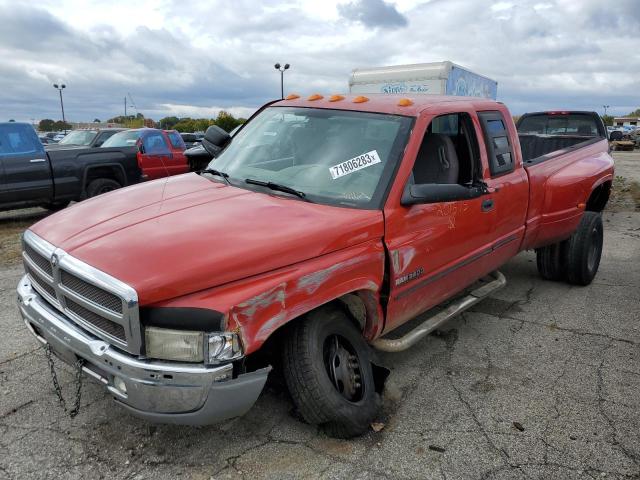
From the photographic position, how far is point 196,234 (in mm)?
2594

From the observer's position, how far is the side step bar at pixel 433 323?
3.37 m

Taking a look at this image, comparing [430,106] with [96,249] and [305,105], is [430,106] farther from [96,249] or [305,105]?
[96,249]

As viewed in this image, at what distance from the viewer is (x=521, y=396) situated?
345 centimetres

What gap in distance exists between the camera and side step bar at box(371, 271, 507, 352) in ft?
11.1

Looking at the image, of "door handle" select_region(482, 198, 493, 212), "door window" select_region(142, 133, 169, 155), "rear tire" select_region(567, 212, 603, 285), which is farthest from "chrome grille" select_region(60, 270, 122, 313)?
"door window" select_region(142, 133, 169, 155)

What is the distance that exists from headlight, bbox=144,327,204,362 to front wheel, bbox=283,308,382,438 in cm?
59

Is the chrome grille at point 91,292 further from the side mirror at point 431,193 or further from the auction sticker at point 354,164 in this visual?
the side mirror at point 431,193

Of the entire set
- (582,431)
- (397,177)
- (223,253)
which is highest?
(397,177)

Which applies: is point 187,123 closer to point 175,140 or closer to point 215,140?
point 175,140

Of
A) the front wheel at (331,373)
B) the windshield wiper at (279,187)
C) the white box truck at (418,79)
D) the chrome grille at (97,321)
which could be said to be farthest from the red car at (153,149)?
the front wheel at (331,373)

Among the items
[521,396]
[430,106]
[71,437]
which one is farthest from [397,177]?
[71,437]

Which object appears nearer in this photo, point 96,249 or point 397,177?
point 96,249

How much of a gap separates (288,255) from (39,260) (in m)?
1.42

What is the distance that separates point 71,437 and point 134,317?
119 cm
